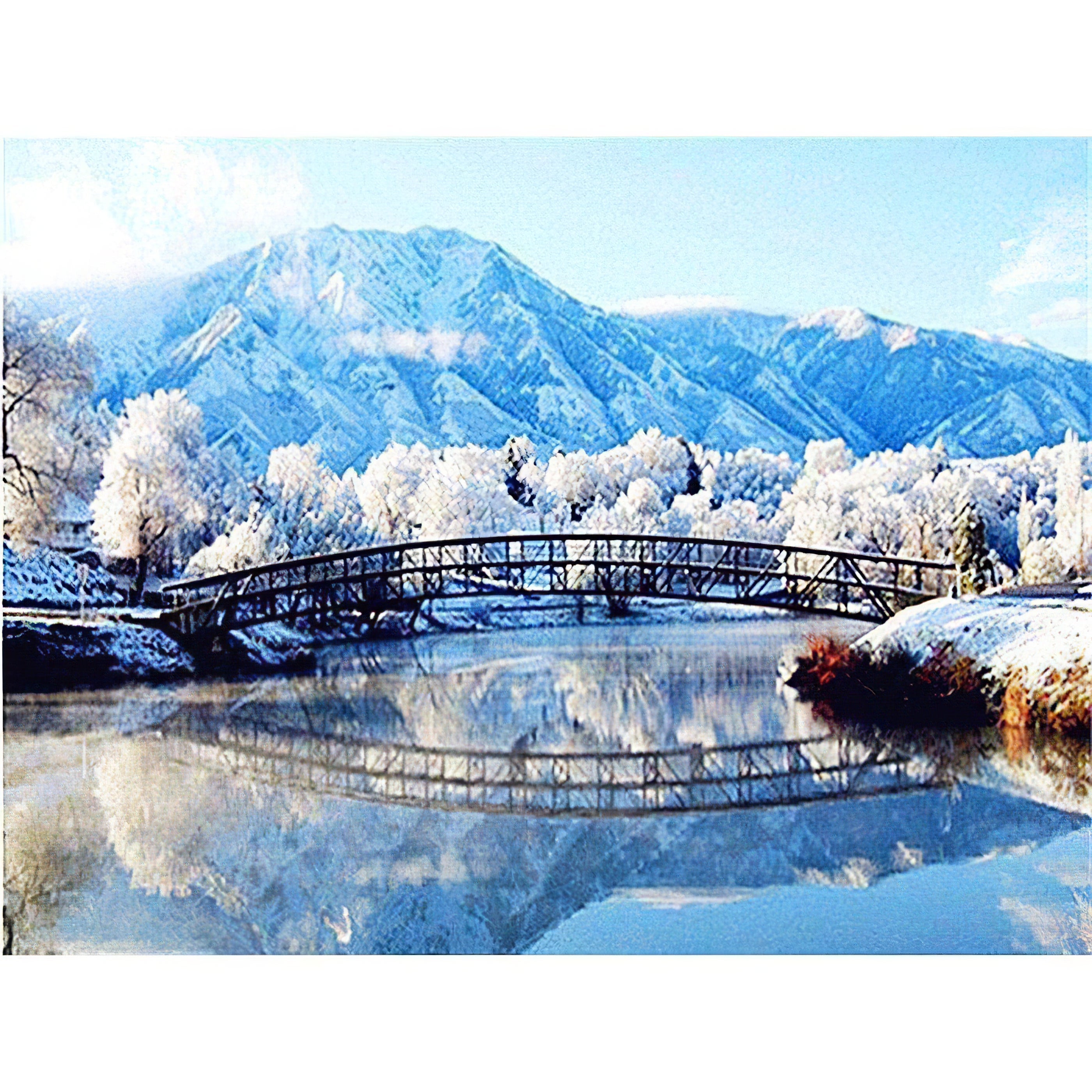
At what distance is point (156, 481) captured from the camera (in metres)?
7.71

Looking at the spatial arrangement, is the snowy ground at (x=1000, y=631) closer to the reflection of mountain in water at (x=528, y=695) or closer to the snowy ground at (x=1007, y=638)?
the snowy ground at (x=1007, y=638)

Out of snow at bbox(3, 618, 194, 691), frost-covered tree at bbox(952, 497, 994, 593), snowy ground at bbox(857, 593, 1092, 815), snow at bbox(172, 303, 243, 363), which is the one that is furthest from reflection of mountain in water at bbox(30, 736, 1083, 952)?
snow at bbox(172, 303, 243, 363)

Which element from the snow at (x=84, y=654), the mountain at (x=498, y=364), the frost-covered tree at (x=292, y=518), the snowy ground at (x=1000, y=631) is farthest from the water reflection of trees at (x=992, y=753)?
the snow at (x=84, y=654)

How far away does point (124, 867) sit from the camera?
542 centimetres

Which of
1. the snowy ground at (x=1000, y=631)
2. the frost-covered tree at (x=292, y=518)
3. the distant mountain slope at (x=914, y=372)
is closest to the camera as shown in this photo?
the snowy ground at (x=1000, y=631)

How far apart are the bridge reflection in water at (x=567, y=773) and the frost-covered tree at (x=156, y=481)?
1267mm

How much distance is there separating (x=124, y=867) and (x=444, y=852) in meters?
1.27

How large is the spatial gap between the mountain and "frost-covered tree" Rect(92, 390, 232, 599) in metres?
0.13

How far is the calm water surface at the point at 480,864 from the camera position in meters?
4.95

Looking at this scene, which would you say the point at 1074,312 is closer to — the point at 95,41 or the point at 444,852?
the point at 444,852

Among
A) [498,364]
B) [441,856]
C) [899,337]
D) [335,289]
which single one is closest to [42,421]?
[335,289]

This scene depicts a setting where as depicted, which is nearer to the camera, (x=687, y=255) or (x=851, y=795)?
(x=851, y=795)

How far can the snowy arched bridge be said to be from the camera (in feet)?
26.8
